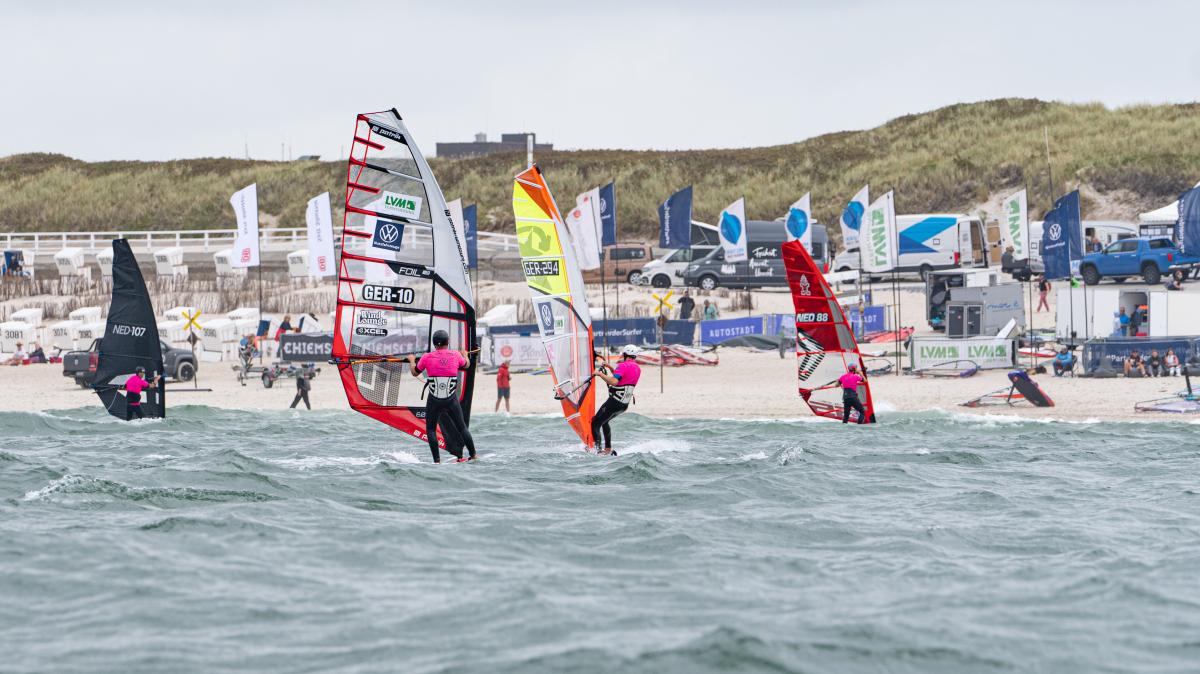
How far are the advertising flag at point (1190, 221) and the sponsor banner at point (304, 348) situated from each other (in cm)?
1801

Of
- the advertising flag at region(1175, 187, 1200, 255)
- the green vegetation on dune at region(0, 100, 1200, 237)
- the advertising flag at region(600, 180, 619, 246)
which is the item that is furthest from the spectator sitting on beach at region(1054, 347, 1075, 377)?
the green vegetation on dune at region(0, 100, 1200, 237)

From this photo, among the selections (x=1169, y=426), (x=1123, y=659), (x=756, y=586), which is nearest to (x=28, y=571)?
(x=756, y=586)

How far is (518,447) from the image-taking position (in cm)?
1888

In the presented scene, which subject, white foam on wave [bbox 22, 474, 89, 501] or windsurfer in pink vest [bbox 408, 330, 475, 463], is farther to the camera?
windsurfer in pink vest [bbox 408, 330, 475, 463]

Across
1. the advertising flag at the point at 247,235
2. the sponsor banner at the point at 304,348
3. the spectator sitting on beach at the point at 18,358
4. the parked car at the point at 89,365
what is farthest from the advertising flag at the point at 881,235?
the spectator sitting on beach at the point at 18,358

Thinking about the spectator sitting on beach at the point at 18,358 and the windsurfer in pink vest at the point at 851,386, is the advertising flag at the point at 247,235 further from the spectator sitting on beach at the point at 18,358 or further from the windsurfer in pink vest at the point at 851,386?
the windsurfer in pink vest at the point at 851,386

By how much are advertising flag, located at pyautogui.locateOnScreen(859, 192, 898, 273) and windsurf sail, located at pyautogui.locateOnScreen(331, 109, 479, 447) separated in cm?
2041

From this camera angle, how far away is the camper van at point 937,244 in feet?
139

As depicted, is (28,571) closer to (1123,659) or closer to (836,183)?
(1123,659)

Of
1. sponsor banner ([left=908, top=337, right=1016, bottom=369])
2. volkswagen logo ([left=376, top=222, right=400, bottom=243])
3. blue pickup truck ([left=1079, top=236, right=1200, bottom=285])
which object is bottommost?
sponsor banner ([left=908, top=337, right=1016, bottom=369])

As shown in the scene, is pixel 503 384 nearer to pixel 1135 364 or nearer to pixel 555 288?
pixel 555 288

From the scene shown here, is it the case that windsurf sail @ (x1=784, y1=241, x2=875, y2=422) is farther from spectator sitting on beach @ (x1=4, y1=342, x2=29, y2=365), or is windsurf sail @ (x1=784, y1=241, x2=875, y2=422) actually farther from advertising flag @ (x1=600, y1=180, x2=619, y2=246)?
spectator sitting on beach @ (x1=4, y1=342, x2=29, y2=365)

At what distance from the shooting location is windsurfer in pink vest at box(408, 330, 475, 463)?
14.8 metres

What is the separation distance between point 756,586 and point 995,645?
2.03 m
